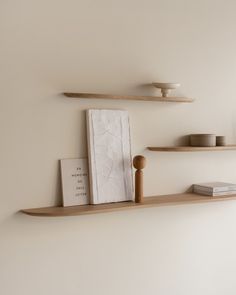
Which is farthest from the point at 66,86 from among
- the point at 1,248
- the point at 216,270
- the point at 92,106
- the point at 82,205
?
the point at 216,270

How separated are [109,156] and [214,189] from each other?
24.7 inches

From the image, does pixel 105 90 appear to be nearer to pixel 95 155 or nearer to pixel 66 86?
pixel 66 86

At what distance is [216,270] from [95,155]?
3.54 ft

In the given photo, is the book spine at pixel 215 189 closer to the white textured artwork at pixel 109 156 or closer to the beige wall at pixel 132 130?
the beige wall at pixel 132 130

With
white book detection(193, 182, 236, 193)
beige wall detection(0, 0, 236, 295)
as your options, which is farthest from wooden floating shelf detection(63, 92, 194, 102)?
white book detection(193, 182, 236, 193)

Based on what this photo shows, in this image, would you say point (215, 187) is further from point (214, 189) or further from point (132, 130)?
point (132, 130)

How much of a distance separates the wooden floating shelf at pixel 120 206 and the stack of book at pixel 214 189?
4 centimetres

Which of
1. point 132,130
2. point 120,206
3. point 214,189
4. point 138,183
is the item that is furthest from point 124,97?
point 214,189

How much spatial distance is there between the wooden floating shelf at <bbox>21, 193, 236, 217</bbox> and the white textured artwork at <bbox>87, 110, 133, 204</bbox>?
0.07 metres

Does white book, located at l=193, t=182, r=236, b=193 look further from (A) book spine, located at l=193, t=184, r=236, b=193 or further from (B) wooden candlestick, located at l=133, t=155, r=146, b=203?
(B) wooden candlestick, located at l=133, t=155, r=146, b=203

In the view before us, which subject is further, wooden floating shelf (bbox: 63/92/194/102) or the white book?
the white book

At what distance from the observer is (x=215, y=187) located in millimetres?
2154

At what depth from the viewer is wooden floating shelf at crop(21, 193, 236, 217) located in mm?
1746

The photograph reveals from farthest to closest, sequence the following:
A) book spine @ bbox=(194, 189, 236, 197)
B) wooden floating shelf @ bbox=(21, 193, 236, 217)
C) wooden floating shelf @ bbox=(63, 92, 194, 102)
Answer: book spine @ bbox=(194, 189, 236, 197)
wooden floating shelf @ bbox=(63, 92, 194, 102)
wooden floating shelf @ bbox=(21, 193, 236, 217)
